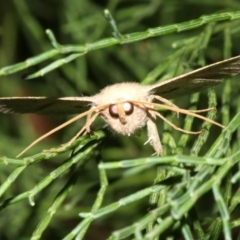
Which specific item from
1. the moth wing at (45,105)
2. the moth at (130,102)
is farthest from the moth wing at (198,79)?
the moth wing at (45,105)

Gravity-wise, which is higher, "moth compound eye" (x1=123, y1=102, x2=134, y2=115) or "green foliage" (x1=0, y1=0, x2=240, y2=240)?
"green foliage" (x1=0, y1=0, x2=240, y2=240)

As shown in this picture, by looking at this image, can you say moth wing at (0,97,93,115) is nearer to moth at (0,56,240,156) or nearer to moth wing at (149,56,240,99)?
moth at (0,56,240,156)

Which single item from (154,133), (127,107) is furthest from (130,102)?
(154,133)

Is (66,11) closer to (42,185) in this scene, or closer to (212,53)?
(212,53)

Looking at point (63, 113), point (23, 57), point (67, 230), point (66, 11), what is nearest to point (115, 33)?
point (63, 113)

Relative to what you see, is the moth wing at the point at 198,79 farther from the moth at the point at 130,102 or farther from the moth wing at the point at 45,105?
the moth wing at the point at 45,105

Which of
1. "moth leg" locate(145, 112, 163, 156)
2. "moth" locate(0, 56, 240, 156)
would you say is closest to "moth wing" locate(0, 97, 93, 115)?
"moth" locate(0, 56, 240, 156)

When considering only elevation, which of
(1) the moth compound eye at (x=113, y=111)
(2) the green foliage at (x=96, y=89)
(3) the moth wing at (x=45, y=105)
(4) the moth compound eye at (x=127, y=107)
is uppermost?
(2) the green foliage at (x=96, y=89)
